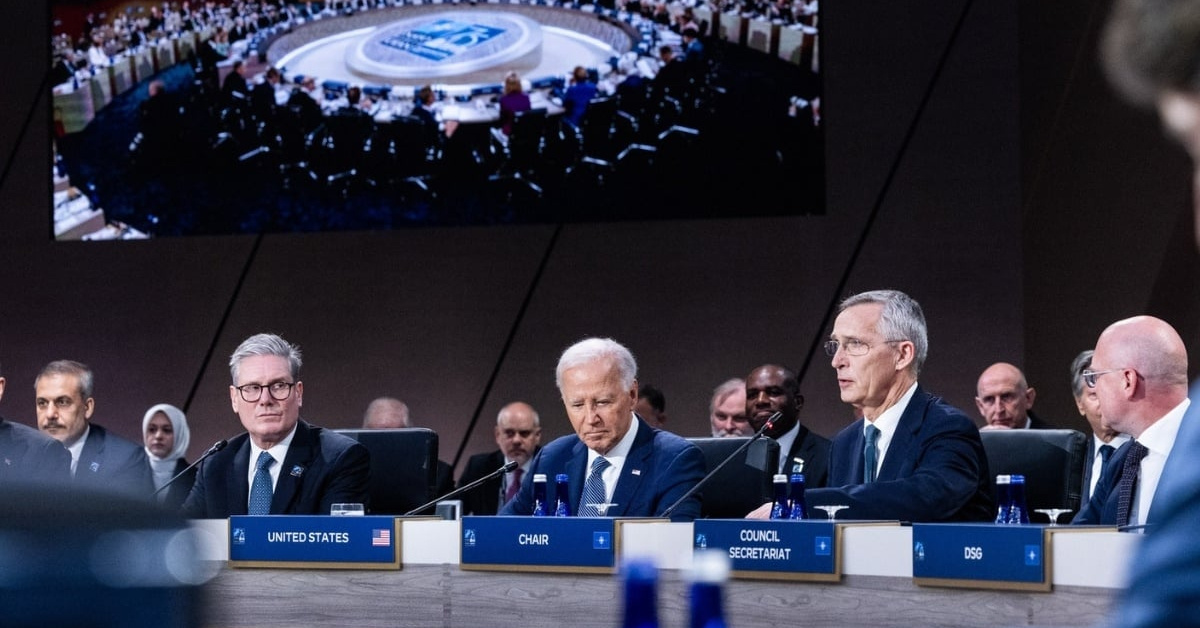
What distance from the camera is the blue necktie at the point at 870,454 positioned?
3.43m

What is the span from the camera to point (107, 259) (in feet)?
23.4

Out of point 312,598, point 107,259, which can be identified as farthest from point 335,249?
point 312,598

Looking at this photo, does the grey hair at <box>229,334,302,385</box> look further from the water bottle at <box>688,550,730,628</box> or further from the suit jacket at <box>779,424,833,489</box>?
the water bottle at <box>688,550,730,628</box>

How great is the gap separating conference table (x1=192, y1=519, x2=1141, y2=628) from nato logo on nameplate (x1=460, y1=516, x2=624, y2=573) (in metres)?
0.02

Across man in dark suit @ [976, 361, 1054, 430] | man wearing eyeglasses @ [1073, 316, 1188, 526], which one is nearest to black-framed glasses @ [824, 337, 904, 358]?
man wearing eyeglasses @ [1073, 316, 1188, 526]

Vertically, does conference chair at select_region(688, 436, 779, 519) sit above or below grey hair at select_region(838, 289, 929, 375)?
below

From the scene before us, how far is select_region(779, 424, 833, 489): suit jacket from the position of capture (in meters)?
4.87

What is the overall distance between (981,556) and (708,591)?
160 cm

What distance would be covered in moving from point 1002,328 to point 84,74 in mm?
4596

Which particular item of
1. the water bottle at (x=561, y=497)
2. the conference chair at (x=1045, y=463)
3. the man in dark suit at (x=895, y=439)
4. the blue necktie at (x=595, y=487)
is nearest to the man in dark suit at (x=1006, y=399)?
the conference chair at (x=1045, y=463)

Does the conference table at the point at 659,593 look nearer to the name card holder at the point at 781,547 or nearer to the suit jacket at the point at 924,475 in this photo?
the name card holder at the point at 781,547

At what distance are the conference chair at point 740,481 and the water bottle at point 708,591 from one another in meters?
2.99

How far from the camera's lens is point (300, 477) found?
12.5 ft

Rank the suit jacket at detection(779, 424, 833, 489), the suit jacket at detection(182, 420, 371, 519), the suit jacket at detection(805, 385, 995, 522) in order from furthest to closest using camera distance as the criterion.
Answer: the suit jacket at detection(779, 424, 833, 489) → the suit jacket at detection(182, 420, 371, 519) → the suit jacket at detection(805, 385, 995, 522)
